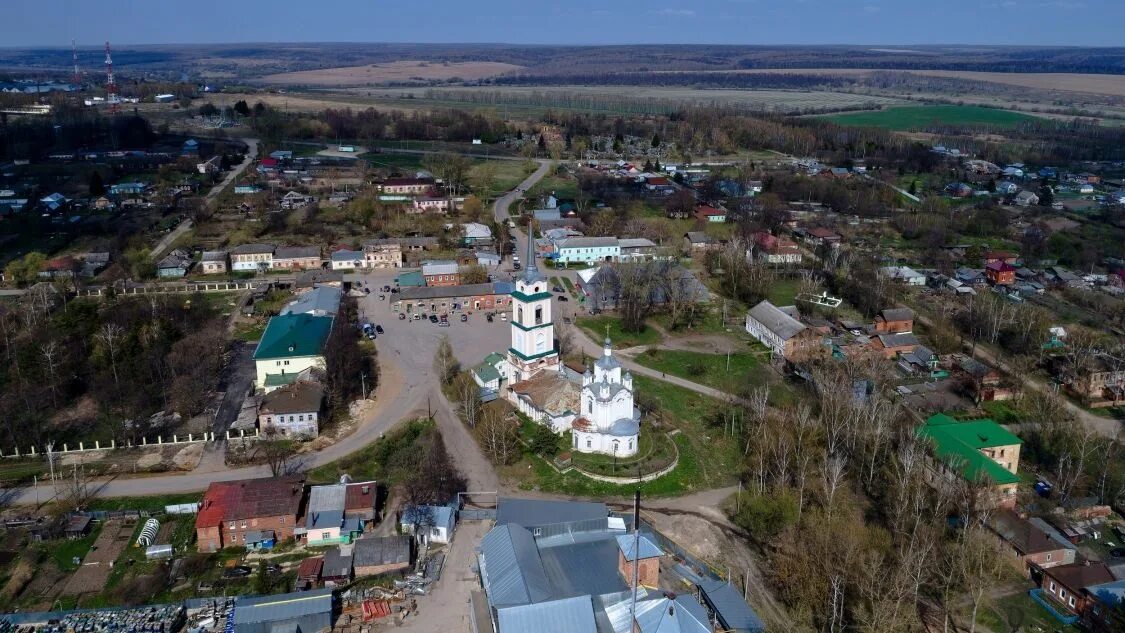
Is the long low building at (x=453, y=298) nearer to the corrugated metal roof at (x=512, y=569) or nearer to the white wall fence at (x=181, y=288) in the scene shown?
the white wall fence at (x=181, y=288)

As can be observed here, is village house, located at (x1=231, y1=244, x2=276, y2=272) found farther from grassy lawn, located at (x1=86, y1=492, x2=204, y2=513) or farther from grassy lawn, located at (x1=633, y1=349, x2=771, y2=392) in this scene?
grassy lawn, located at (x1=86, y1=492, x2=204, y2=513)

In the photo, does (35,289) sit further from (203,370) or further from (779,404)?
(779,404)

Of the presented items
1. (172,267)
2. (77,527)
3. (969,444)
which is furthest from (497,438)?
(172,267)

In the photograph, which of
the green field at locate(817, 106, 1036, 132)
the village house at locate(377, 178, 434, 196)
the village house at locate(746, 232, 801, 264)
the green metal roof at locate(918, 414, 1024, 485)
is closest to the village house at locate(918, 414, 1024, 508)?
the green metal roof at locate(918, 414, 1024, 485)

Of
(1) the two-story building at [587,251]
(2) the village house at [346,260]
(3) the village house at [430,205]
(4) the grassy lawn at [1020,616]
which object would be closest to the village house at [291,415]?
(2) the village house at [346,260]

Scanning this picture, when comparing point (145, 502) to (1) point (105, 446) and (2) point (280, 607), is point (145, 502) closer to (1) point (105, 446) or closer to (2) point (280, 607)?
(1) point (105, 446)

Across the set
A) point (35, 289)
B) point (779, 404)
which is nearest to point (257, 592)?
point (779, 404)
